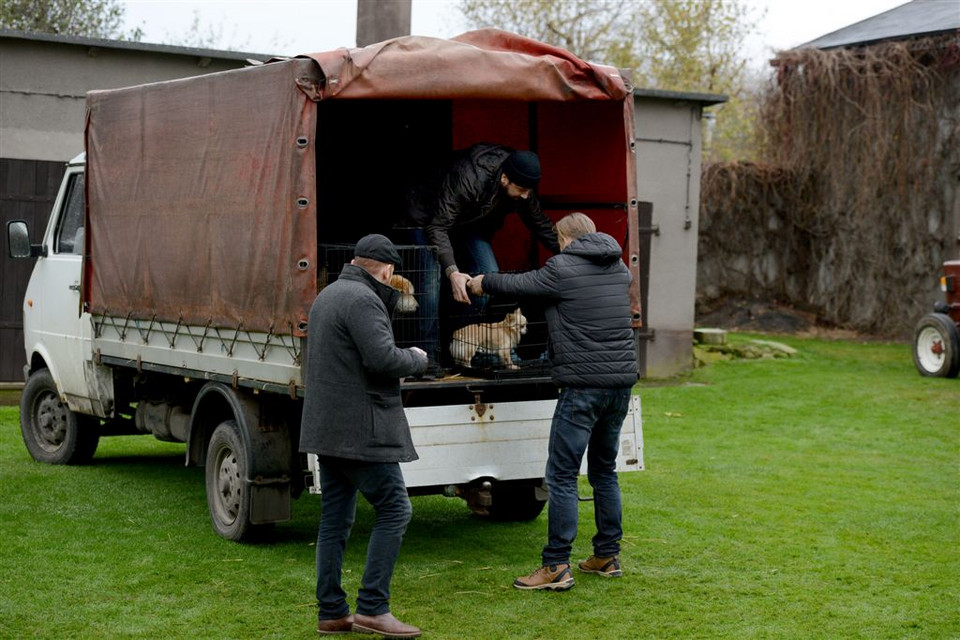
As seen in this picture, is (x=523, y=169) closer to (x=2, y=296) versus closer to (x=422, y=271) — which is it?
(x=422, y=271)

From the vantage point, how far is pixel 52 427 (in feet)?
34.3

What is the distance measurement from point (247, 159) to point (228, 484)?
1.96 metres

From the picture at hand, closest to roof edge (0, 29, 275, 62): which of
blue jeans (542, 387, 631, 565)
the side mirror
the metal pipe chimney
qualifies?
the metal pipe chimney

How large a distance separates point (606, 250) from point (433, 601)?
6.73 feet

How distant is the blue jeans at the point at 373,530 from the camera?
5781 mm

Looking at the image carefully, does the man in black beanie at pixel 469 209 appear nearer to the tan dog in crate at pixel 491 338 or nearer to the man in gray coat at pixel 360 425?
the tan dog in crate at pixel 491 338

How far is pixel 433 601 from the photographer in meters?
6.51


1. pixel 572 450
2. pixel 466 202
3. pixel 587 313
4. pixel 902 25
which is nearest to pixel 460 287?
pixel 466 202

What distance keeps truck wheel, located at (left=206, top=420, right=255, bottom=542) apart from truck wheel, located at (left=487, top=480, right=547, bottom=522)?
1703mm

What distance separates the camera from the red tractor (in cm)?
1684

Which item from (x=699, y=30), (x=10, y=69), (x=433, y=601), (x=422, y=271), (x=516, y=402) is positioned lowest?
(x=433, y=601)

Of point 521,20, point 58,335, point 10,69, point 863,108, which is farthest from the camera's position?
point 521,20

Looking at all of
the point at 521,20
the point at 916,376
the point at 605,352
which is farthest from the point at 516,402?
the point at 521,20

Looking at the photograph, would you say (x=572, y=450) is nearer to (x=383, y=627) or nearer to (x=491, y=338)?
(x=491, y=338)
